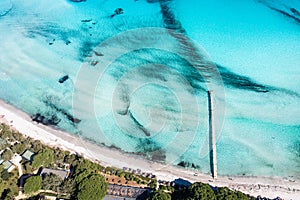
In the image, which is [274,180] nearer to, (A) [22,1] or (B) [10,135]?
(B) [10,135]

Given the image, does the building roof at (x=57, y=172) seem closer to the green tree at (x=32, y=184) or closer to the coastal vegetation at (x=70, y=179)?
the coastal vegetation at (x=70, y=179)

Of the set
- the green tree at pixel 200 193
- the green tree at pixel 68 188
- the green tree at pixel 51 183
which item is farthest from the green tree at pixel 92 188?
the green tree at pixel 200 193

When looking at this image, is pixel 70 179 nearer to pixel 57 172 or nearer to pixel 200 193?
pixel 57 172

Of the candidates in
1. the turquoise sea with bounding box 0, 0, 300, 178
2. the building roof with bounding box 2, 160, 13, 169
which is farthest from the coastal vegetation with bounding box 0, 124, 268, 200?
the turquoise sea with bounding box 0, 0, 300, 178

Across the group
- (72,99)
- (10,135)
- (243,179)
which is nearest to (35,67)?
(72,99)

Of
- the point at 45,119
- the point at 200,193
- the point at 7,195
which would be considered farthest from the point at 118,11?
the point at 200,193

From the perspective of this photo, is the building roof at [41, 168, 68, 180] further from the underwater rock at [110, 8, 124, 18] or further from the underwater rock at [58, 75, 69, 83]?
the underwater rock at [110, 8, 124, 18]
